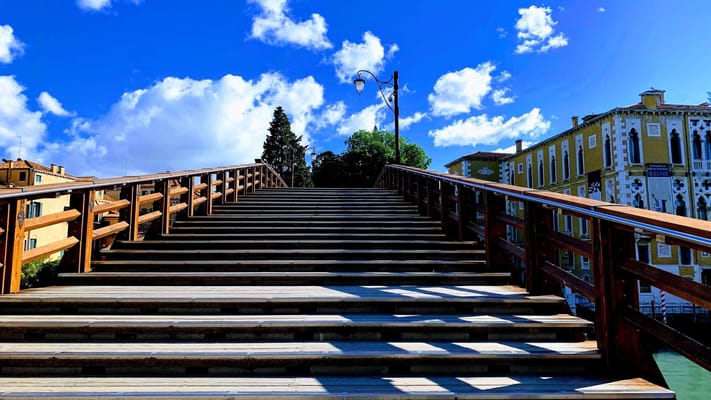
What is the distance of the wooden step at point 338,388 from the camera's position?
2244mm

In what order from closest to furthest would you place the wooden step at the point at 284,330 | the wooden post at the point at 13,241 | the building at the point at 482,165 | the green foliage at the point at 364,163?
the wooden step at the point at 284,330 → the wooden post at the point at 13,241 → the building at the point at 482,165 → the green foliage at the point at 364,163

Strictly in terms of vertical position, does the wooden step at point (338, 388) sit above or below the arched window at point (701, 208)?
below

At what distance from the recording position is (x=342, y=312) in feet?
11.0

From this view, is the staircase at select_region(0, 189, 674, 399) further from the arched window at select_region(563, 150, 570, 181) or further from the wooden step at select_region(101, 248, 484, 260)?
the arched window at select_region(563, 150, 570, 181)

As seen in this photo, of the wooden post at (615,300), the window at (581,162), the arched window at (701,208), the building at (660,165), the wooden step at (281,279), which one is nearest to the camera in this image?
the wooden post at (615,300)

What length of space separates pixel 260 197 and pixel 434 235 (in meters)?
5.13

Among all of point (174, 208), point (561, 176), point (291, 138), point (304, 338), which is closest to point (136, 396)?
point (304, 338)

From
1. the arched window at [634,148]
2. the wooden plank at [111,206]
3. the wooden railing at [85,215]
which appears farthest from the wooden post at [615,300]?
the arched window at [634,148]

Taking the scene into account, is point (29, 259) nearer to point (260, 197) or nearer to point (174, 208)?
point (174, 208)

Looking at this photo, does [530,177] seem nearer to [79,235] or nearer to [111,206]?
[111,206]

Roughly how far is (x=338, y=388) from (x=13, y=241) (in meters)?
3.32

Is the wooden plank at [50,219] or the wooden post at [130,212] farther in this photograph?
the wooden post at [130,212]

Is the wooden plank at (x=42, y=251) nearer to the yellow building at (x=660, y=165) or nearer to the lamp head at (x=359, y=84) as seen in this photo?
the lamp head at (x=359, y=84)

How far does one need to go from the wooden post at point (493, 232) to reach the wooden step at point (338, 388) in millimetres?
1879
